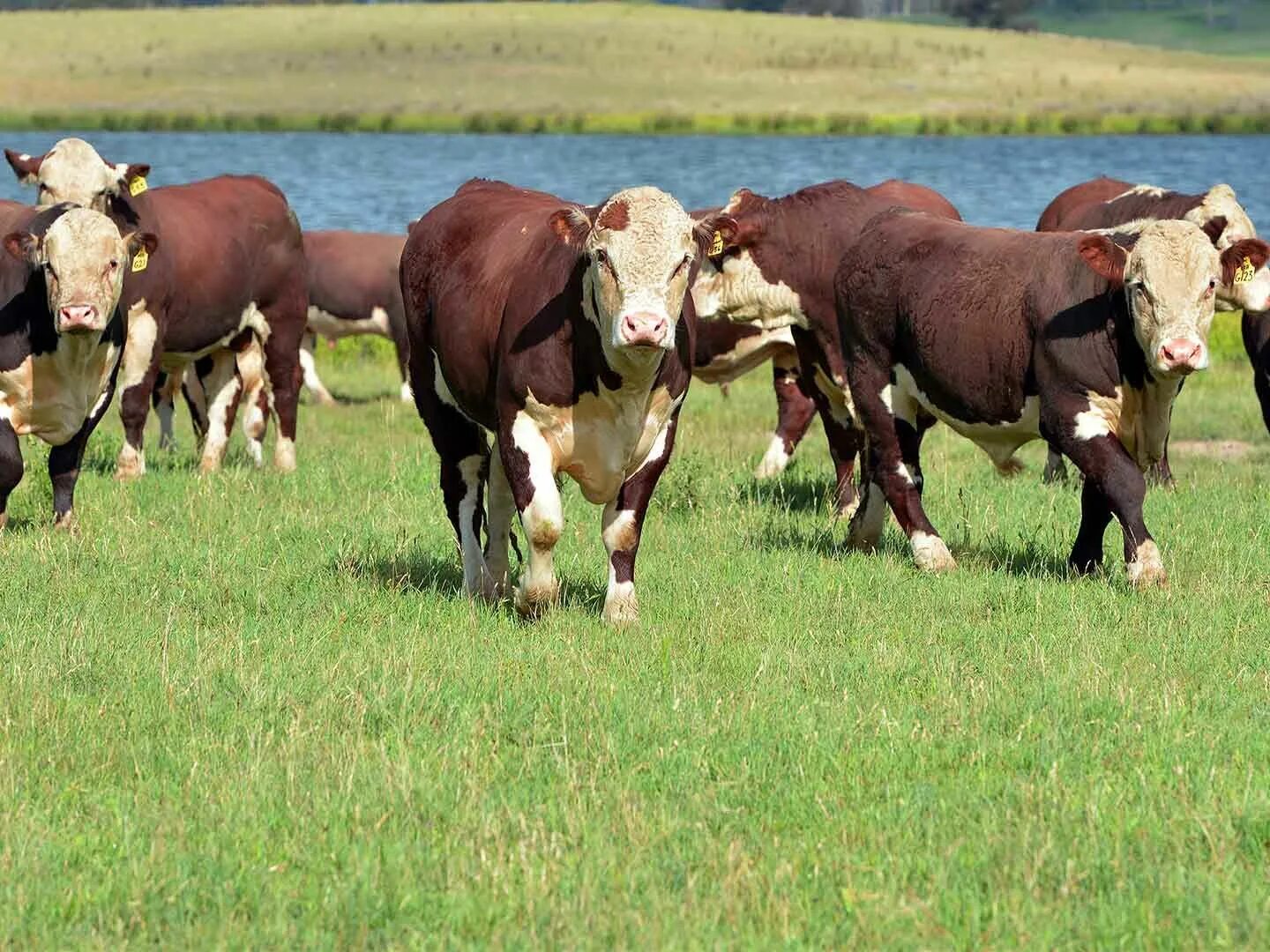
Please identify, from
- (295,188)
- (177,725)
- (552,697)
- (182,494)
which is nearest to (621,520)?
(552,697)

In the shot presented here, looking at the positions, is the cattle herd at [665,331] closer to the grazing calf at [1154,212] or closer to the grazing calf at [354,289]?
the grazing calf at [1154,212]

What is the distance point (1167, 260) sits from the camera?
29.4 ft

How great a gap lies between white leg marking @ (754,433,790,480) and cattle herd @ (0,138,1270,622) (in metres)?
0.02

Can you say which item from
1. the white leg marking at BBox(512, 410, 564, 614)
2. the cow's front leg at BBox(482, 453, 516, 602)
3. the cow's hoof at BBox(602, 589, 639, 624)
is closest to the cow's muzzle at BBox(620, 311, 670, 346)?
the white leg marking at BBox(512, 410, 564, 614)

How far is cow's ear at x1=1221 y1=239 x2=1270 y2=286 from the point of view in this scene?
926cm

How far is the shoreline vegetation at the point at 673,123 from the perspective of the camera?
79.2m

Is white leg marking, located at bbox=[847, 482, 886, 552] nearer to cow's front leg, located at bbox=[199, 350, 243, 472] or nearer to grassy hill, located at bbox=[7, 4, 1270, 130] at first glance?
cow's front leg, located at bbox=[199, 350, 243, 472]

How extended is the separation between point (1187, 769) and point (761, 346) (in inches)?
319

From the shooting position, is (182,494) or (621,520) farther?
(182,494)

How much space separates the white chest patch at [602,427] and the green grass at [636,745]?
69 centimetres

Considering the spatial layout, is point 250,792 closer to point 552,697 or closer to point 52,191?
point 552,697

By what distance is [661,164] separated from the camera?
65.5m

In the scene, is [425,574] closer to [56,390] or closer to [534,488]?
[534,488]

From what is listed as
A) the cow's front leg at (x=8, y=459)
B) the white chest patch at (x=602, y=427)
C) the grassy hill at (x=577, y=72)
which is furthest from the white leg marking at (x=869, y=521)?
the grassy hill at (x=577, y=72)
